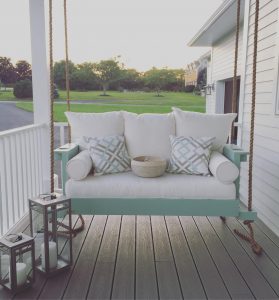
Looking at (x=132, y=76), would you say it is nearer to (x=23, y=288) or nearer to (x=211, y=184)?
(x=211, y=184)

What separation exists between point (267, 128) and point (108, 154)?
1.58 metres

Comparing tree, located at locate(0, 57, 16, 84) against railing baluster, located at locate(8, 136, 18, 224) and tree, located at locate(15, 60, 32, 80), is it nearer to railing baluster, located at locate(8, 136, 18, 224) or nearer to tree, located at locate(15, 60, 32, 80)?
tree, located at locate(15, 60, 32, 80)

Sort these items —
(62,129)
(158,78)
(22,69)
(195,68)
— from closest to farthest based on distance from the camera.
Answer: (62,129), (22,69), (158,78), (195,68)

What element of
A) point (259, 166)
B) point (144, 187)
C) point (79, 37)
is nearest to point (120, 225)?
point (144, 187)

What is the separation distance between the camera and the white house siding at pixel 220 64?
23.5 feet

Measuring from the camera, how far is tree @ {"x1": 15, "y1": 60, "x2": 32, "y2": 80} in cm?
446

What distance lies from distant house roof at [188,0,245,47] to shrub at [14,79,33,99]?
10.4 feet

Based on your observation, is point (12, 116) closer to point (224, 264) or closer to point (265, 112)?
point (265, 112)

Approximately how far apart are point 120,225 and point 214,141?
1181mm

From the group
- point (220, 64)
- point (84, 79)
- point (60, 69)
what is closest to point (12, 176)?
point (84, 79)

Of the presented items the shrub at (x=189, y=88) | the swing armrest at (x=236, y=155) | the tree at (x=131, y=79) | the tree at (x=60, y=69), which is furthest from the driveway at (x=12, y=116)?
the shrub at (x=189, y=88)

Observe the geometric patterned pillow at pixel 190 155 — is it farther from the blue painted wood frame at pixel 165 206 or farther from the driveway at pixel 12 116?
the driveway at pixel 12 116

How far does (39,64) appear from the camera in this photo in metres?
3.22

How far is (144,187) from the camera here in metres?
2.42
